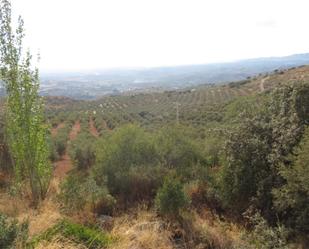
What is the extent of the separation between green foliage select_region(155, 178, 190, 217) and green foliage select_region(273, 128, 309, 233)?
2.07 metres

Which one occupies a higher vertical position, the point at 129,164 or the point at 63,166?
the point at 129,164

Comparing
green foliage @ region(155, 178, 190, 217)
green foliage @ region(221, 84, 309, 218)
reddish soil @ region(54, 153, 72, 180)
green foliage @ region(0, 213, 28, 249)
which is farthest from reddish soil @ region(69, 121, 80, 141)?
green foliage @ region(0, 213, 28, 249)

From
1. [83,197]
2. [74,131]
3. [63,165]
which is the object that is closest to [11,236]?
[83,197]

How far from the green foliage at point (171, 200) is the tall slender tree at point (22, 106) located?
2.93 m

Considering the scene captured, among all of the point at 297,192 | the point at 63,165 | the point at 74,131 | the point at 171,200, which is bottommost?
the point at 74,131

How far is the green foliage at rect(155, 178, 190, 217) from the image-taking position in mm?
8625

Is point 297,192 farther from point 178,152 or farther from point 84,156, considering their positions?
point 84,156

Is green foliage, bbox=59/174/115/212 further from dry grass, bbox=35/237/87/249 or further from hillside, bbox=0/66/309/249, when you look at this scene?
dry grass, bbox=35/237/87/249

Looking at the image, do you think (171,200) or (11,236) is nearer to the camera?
(11,236)

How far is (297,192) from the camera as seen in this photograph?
27.2 ft

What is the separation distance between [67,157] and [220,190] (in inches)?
698

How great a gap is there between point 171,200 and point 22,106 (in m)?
4.07

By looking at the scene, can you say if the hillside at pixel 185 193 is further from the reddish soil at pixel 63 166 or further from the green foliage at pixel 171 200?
the reddish soil at pixel 63 166

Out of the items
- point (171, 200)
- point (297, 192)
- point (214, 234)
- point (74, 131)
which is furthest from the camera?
point (74, 131)
